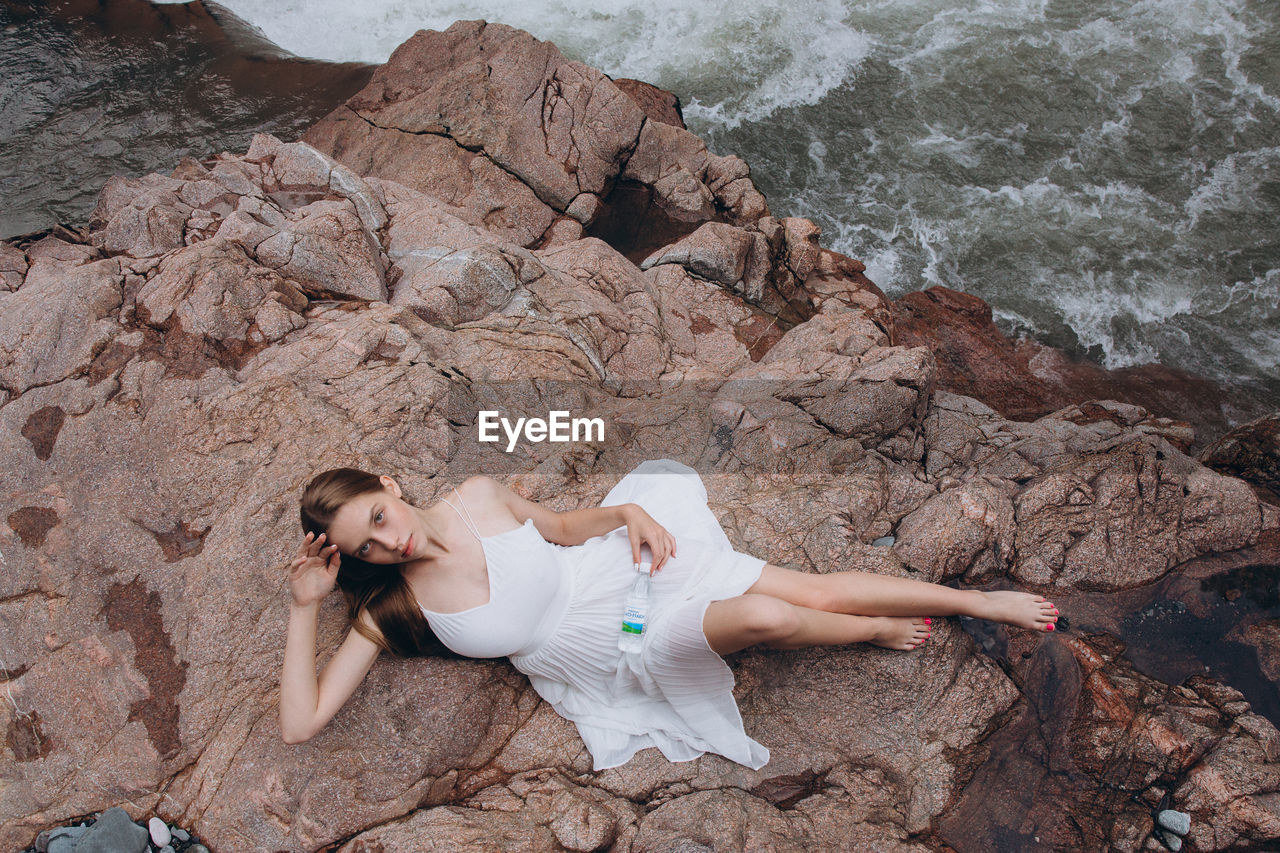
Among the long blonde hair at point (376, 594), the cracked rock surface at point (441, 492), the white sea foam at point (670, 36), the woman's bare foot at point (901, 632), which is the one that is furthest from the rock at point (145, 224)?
the white sea foam at point (670, 36)

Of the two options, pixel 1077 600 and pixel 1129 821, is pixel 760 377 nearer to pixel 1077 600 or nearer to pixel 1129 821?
pixel 1077 600

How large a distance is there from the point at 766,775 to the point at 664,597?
0.99 metres

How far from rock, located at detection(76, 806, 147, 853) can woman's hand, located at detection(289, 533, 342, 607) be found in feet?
4.27

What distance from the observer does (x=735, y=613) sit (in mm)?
3654

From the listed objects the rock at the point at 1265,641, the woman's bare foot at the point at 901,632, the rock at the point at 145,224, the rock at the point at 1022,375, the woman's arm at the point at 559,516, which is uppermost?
the rock at the point at 145,224

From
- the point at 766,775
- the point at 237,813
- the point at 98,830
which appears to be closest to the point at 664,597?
the point at 766,775

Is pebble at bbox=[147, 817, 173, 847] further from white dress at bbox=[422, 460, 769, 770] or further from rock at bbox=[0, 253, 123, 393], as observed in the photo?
rock at bbox=[0, 253, 123, 393]

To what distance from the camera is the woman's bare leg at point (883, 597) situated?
3.92 metres

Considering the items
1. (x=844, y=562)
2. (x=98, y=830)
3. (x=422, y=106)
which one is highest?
(x=422, y=106)

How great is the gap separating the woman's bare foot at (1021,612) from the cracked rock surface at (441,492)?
0.60ft

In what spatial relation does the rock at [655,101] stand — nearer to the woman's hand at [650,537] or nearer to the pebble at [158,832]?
the woman's hand at [650,537]

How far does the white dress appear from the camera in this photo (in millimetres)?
3775

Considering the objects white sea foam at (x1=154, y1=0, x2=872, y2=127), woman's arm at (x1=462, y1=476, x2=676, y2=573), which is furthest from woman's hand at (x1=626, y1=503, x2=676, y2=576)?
white sea foam at (x1=154, y1=0, x2=872, y2=127)

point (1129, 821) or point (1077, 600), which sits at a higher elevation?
point (1077, 600)
